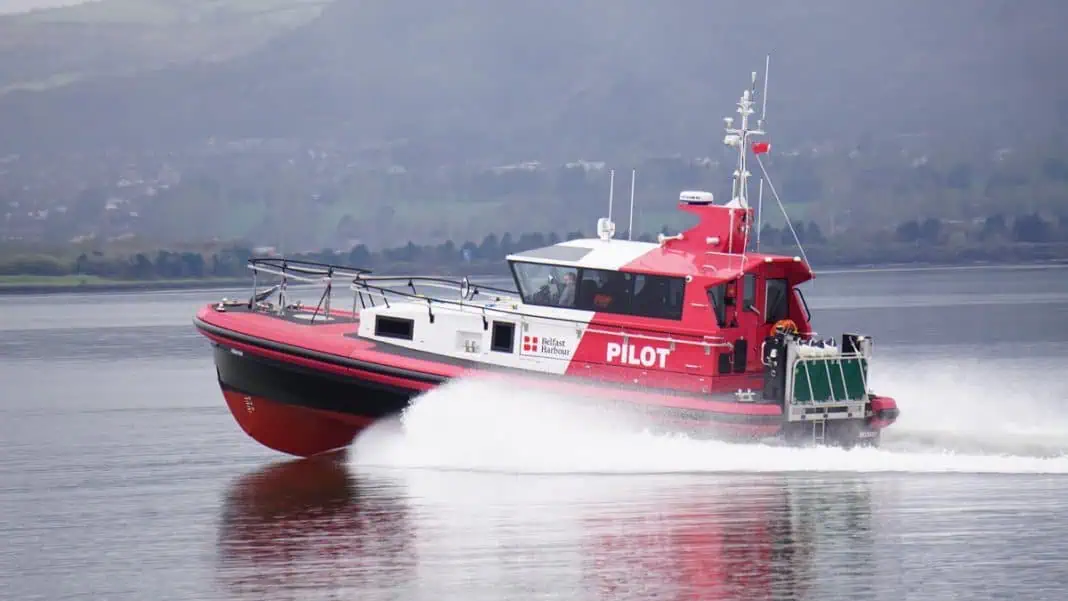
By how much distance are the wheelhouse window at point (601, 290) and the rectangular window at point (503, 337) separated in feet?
1.50

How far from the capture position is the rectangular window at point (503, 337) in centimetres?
1839

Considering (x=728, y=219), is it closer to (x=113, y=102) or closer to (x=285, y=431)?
(x=285, y=431)

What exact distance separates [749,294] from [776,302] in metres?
0.45

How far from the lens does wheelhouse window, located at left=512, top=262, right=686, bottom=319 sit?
18031 mm

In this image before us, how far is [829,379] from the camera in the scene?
58.7ft

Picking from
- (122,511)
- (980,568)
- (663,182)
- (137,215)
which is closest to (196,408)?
(122,511)

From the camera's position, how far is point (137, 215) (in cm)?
8381

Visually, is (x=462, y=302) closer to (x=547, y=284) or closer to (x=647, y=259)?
(x=547, y=284)

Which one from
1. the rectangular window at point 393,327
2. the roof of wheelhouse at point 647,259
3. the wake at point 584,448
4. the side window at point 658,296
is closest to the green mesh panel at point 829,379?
the wake at point 584,448

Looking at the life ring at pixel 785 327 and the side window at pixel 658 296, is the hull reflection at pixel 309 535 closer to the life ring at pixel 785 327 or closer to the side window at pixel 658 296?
the side window at pixel 658 296

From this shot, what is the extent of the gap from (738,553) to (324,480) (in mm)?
5285

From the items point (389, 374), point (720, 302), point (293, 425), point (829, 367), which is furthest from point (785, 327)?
point (293, 425)

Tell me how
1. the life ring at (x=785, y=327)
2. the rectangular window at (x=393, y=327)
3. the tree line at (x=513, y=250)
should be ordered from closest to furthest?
the life ring at (x=785, y=327) → the rectangular window at (x=393, y=327) → the tree line at (x=513, y=250)

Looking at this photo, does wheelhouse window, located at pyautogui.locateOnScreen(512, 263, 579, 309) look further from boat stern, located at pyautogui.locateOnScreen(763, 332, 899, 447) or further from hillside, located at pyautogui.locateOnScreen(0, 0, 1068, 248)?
hillside, located at pyautogui.locateOnScreen(0, 0, 1068, 248)
